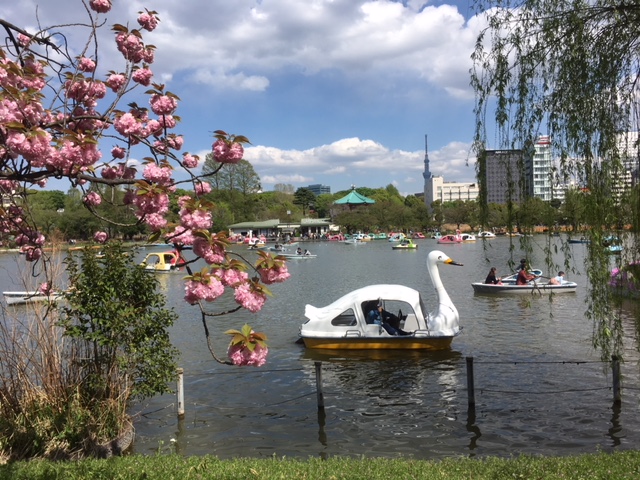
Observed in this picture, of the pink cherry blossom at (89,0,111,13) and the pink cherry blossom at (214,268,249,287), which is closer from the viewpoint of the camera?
the pink cherry blossom at (214,268,249,287)

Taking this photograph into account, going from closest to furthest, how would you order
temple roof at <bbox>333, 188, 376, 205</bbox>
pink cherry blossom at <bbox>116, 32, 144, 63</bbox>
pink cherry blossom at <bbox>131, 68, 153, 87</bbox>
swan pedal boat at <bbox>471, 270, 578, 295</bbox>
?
pink cherry blossom at <bbox>116, 32, 144, 63</bbox> → pink cherry blossom at <bbox>131, 68, 153, 87</bbox> → swan pedal boat at <bbox>471, 270, 578, 295</bbox> → temple roof at <bbox>333, 188, 376, 205</bbox>

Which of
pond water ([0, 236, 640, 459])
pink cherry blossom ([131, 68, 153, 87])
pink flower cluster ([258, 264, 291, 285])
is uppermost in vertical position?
pink cherry blossom ([131, 68, 153, 87])

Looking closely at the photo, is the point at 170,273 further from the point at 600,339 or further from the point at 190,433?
the point at 600,339

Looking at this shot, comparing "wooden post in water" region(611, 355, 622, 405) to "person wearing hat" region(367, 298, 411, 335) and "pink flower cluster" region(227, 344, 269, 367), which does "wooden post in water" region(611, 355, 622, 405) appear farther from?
"pink flower cluster" region(227, 344, 269, 367)

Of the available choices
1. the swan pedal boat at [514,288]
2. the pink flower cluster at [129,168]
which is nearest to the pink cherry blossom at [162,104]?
the pink flower cluster at [129,168]

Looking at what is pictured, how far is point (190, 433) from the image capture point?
974cm

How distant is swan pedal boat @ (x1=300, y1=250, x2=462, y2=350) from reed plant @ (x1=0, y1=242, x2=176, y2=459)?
21.7ft

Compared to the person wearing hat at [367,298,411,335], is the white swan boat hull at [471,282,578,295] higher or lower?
lower

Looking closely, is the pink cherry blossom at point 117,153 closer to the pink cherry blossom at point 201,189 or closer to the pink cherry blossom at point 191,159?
the pink cherry blossom at point 191,159

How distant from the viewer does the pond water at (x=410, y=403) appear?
355 inches

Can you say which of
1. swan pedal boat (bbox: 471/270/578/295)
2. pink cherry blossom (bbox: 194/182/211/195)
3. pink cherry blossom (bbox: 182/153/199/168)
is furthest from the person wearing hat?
swan pedal boat (bbox: 471/270/578/295)

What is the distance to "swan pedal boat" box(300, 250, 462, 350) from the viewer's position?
14.2 metres

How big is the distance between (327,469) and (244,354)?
2.71 meters

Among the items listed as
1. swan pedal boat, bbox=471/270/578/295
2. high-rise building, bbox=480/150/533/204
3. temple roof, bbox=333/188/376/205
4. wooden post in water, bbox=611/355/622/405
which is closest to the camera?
high-rise building, bbox=480/150/533/204
